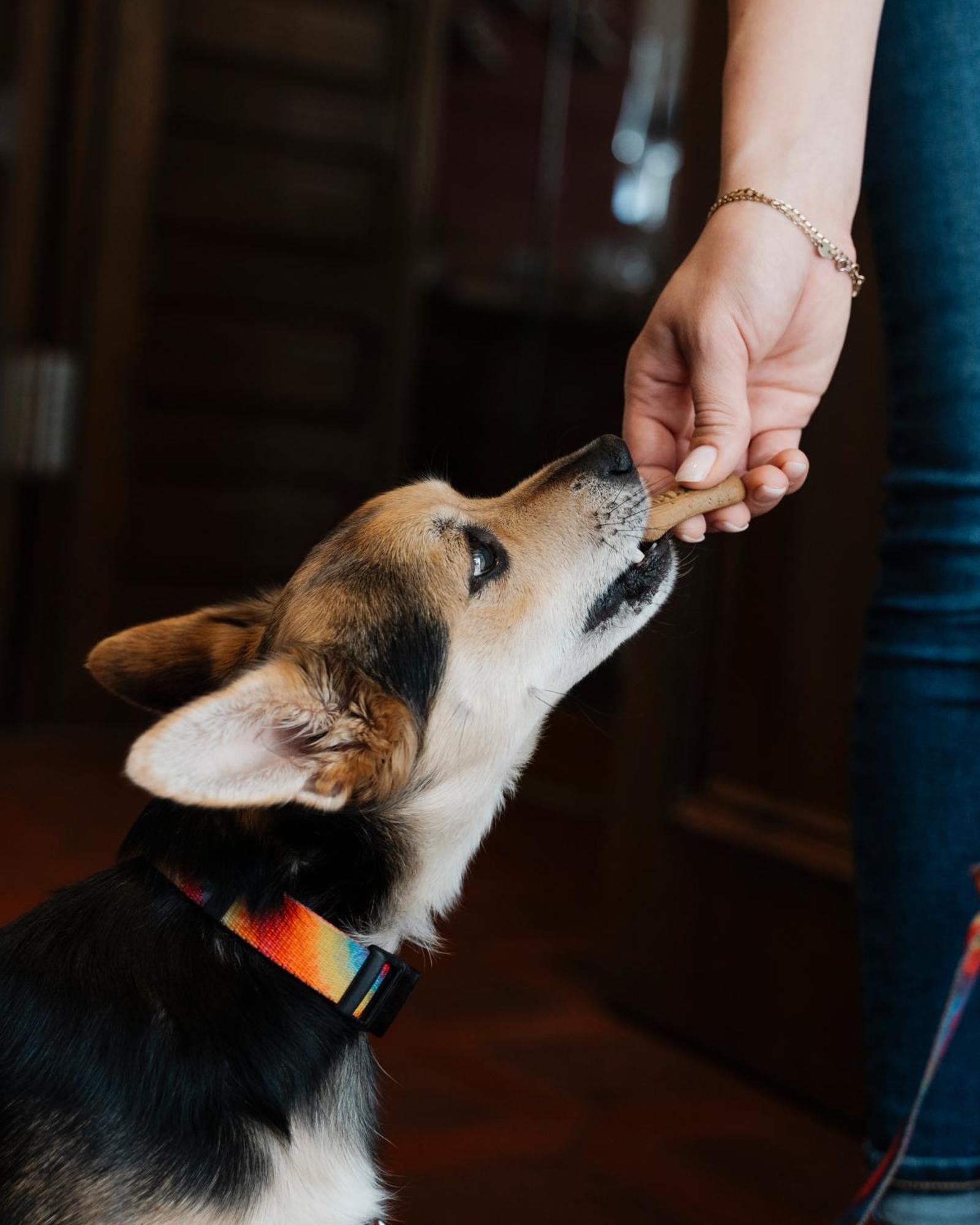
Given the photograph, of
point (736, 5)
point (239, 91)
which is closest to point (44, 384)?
point (239, 91)

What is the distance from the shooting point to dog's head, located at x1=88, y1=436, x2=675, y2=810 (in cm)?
133

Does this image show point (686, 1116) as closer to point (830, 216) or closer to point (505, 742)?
point (505, 742)

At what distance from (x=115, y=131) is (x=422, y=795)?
349 centimetres

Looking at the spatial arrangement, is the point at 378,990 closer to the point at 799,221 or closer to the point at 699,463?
the point at 699,463

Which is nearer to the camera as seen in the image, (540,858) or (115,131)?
(540,858)

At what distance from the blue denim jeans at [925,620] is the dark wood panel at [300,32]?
136 inches

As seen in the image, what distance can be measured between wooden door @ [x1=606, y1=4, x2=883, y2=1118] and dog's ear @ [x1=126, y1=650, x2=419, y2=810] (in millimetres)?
1064

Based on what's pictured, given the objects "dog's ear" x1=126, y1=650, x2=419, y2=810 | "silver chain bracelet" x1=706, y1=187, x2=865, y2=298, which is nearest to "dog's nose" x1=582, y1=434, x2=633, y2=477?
"silver chain bracelet" x1=706, y1=187, x2=865, y2=298

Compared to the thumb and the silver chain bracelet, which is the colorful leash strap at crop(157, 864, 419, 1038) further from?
the silver chain bracelet

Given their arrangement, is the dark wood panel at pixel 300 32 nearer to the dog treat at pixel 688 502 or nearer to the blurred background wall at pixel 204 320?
the blurred background wall at pixel 204 320

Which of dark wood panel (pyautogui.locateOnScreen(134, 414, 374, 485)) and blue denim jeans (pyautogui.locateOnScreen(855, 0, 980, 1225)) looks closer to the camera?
blue denim jeans (pyautogui.locateOnScreen(855, 0, 980, 1225))

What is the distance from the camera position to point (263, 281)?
15.3ft

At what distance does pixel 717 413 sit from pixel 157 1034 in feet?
2.41

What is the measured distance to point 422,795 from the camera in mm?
1361
